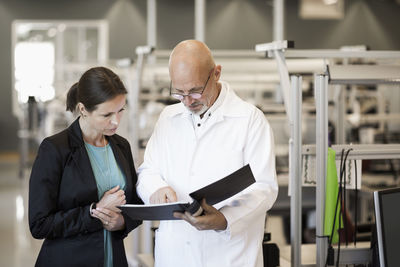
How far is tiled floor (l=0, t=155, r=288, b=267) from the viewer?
5.60 metres

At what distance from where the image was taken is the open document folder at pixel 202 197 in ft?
6.45

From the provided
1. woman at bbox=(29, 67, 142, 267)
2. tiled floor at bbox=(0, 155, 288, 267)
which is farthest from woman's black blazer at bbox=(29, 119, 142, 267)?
tiled floor at bbox=(0, 155, 288, 267)

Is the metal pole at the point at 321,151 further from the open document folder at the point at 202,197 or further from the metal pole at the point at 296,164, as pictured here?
the open document folder at the point at 202,197

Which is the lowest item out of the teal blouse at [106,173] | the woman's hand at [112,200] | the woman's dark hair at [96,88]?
the woman's hand at [112,200]

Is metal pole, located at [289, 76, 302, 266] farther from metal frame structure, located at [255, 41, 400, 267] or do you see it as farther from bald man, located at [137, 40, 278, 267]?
bald man, located at [137, 40, 278, 267]

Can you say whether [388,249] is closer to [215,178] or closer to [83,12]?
[215,178]

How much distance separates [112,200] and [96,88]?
1.35ft

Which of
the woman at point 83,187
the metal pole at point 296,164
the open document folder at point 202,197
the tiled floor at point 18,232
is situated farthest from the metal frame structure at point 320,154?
the tiled floor at point 18,232

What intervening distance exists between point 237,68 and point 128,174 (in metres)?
4.08

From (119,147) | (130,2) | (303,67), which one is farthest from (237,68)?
(130,2)

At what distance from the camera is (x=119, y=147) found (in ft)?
7.86

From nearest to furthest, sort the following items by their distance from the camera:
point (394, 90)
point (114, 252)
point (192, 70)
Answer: point (192, 70) < point (114, 252) < point (394, 90)

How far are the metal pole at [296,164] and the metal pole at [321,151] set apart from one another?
0.32 feet

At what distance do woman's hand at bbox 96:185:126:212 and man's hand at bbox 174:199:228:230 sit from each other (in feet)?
0.91
